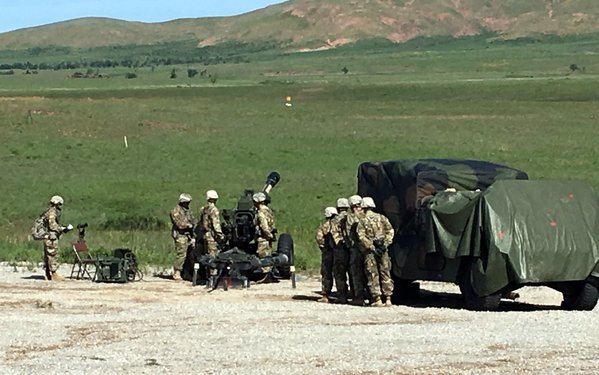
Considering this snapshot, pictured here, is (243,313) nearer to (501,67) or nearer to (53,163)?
(53,163)

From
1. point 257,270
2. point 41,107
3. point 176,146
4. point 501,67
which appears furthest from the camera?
point 501,67

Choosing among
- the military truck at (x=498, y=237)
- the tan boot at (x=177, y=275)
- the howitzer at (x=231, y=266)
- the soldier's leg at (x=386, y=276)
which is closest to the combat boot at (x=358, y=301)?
the soldier's leg at (x=386, y=276)

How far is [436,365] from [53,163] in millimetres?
39069

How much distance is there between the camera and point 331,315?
1727cm

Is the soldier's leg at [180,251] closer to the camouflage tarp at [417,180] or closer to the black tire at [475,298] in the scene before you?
the camouflage tarp at [417,180]

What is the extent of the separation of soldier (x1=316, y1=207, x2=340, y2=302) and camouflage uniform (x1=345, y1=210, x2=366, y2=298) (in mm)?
347

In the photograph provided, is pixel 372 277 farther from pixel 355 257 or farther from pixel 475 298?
pixel 475 298

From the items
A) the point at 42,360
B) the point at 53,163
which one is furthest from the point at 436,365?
the point at 53,163

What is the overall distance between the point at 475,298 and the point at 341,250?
2.43m

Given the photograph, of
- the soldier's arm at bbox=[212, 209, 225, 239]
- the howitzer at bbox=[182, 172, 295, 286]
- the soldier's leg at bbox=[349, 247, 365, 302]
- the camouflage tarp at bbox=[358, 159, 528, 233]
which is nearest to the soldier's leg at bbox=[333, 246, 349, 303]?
the soldier's leg at bbox=[349, 247, 365, 302]

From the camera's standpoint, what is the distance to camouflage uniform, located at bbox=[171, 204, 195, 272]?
23.6 meters

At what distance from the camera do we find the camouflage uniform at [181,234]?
23578mm

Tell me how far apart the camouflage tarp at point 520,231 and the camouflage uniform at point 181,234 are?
649 cm

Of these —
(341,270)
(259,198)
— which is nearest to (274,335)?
(341,270)
